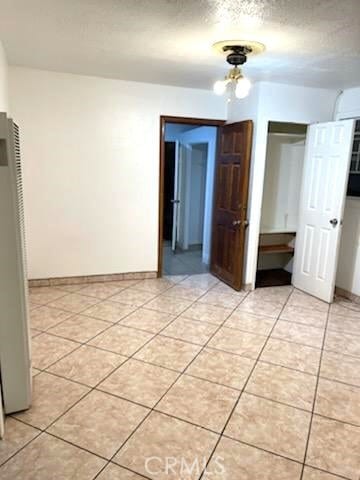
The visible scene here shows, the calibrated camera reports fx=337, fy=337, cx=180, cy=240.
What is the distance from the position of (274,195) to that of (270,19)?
2938 mm

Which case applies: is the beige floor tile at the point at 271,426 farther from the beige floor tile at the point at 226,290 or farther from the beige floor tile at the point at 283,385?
the beige floor tile at the point at 226,290

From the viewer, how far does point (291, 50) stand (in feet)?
8.55

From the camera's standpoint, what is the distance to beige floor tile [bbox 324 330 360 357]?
2.83 m

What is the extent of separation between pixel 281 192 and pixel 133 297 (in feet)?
8.49

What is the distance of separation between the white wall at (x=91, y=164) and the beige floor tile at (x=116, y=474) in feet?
9.08

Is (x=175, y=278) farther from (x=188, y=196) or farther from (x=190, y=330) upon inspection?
(x=188, y=196)

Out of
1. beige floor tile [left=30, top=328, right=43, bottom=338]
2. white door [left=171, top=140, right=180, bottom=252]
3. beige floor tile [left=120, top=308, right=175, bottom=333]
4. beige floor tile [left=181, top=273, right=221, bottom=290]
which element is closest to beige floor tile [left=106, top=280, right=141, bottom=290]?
beige floor tile [left=181, top=273, right=221, bottom=290]

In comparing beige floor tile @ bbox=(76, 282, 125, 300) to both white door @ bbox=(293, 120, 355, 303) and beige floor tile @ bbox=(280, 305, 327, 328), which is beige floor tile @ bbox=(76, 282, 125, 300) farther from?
white door @ bbox=(293, 120, 355, 303)

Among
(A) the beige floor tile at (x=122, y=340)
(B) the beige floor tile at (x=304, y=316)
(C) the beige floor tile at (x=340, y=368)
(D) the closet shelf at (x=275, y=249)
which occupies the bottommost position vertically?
(C) the beige floor tile at (x=340, y=368)

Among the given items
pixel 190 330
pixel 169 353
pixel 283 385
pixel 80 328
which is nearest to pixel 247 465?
pixel 283 385

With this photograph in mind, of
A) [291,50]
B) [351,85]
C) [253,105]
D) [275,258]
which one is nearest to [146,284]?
[275,258]

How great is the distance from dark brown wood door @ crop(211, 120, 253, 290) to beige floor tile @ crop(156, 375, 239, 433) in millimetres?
1892

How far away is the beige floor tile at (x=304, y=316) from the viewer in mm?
3338

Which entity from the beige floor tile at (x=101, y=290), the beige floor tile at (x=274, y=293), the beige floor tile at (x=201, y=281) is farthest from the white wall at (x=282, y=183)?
the beige floor tile at (x=101, y=290)
